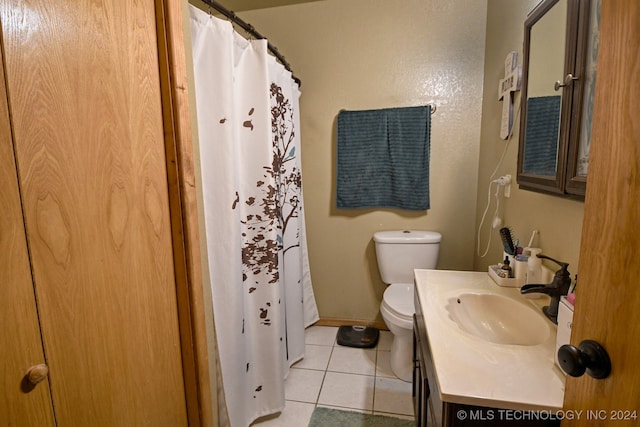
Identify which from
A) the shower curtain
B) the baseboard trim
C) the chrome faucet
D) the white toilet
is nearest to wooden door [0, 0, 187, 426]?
the shower curtain

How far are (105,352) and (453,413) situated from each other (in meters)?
0.81

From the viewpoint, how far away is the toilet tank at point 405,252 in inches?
82.0

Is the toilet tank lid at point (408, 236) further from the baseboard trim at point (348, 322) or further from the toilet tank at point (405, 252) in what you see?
the baseboard trim at point (348, 322)

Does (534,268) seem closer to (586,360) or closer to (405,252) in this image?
(586,360)

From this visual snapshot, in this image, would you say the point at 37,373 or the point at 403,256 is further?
the point at 403,256

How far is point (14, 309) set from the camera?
21.0 inches

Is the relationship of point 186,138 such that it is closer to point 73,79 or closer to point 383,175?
point 73,79

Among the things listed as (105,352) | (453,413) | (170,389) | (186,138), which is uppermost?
(186,138)

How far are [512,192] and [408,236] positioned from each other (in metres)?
0.74

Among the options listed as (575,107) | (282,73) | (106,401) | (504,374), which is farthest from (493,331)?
(282,73)

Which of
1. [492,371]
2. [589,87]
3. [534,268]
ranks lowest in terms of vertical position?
[492,371]

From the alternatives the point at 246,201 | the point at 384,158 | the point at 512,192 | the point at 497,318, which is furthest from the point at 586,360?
the point at 384,158

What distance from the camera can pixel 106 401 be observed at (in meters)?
0.72

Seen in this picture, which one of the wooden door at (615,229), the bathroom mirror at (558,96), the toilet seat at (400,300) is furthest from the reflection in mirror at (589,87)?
the toilet seat at (400,300)
